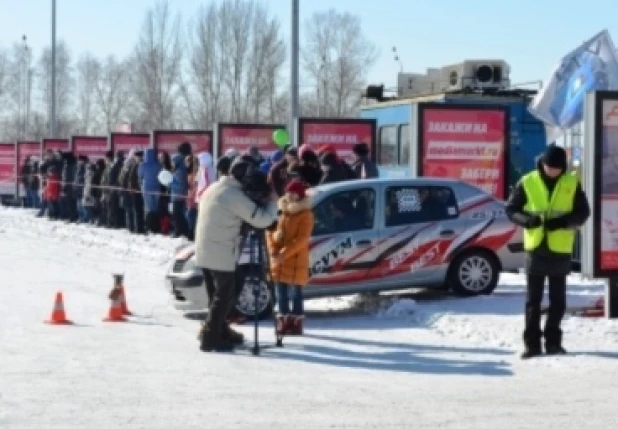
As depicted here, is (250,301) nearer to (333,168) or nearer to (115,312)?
(115,312)

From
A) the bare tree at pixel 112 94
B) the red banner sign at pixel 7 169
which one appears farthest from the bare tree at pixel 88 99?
the red banner sign at pixel 7 169

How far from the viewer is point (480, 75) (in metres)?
27.4

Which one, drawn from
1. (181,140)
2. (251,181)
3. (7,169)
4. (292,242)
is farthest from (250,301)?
(7,169)

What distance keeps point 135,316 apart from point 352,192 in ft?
9.65

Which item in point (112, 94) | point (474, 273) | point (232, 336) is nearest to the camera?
point (232, 336)

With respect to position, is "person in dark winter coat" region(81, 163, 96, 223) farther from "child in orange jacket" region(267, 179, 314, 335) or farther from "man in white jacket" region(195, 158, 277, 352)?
"man in white jacket" region(195, 158, 277, 352)

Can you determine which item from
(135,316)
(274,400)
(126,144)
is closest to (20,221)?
(126,144)

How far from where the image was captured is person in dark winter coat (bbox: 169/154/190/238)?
26516 mm

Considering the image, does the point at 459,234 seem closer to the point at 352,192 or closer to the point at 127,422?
the point at 352,192

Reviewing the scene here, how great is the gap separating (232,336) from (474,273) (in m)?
4.34

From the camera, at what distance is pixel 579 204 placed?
12312mm

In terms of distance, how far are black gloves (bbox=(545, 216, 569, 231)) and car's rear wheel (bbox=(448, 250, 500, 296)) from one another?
402 cm

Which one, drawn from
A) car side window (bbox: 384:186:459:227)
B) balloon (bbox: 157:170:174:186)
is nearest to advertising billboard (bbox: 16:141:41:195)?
balloon (bbox: 157:170:174:186)

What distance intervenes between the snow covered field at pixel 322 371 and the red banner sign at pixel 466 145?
306cm
